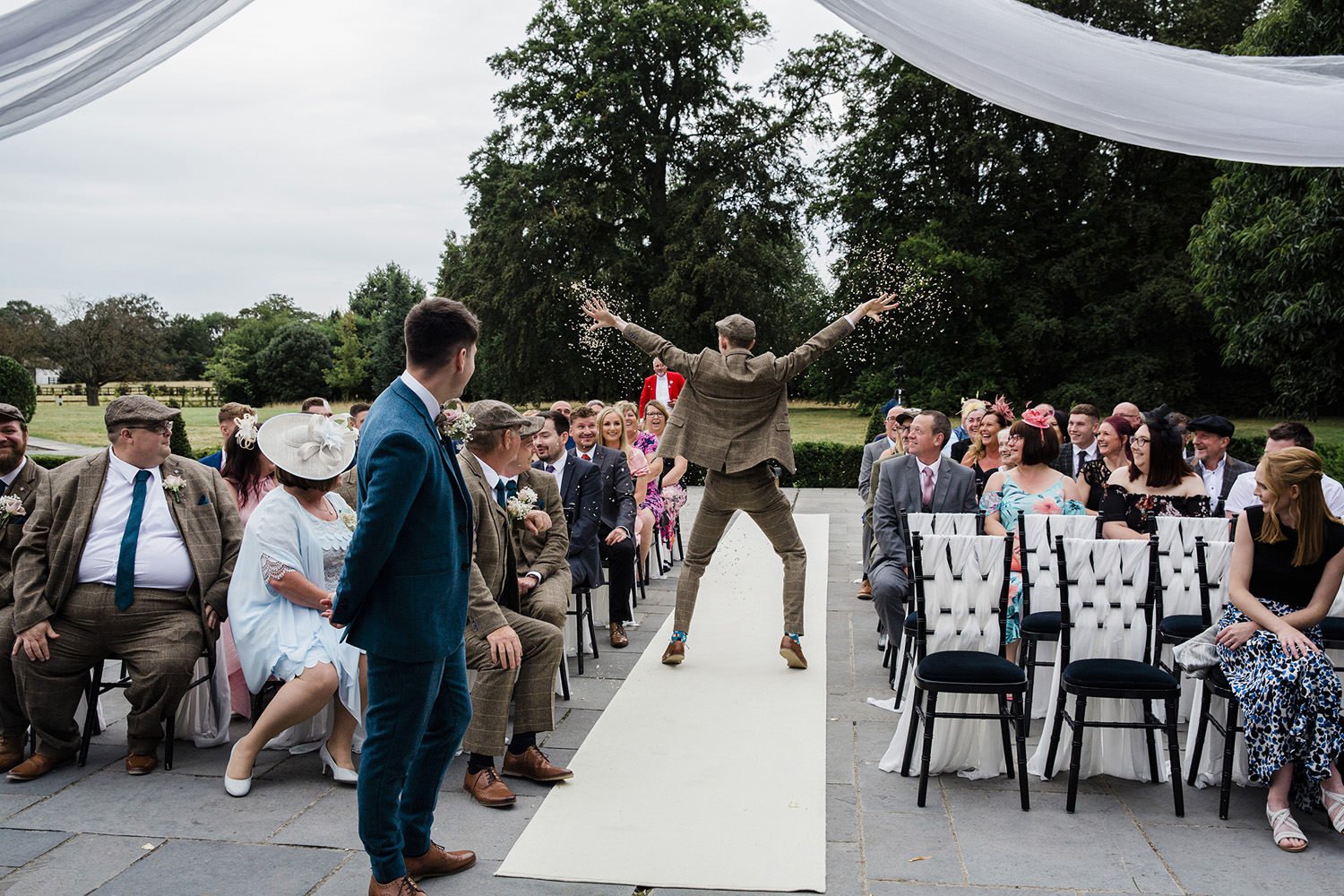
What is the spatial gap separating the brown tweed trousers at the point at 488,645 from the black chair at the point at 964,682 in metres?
1.71

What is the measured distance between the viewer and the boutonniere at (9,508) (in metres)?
4.96

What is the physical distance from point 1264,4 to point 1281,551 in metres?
28.2

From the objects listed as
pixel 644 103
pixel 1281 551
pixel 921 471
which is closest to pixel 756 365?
pixel 921 471

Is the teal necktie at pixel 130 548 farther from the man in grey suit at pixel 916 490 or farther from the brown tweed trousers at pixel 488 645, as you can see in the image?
the man in grey suit at pixel 916 490

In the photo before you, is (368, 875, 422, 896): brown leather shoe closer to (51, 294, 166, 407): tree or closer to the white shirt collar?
the white shirt collar

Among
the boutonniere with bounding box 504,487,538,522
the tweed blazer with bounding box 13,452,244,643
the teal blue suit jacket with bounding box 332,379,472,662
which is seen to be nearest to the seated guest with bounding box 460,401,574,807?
the boutonniere with bounding box 504,487,538,522

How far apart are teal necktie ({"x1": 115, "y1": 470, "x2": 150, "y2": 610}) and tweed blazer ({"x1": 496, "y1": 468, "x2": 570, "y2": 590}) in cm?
182

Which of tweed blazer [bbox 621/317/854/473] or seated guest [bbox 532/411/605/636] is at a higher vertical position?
tweed blazer [bbox 621/317/854/473]

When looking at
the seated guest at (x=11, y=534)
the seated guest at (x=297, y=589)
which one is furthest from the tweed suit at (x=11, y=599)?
the seated guest at (x=297, y=589)

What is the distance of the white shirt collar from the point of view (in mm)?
3129

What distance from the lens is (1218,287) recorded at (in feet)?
63.5

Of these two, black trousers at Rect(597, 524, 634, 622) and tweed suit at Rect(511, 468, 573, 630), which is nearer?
tweed suit at Rect(511, 468, 573, 630)

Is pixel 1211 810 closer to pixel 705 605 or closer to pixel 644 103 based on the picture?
pixel 705 605

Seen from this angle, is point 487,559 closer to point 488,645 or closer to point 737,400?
point 488,645
